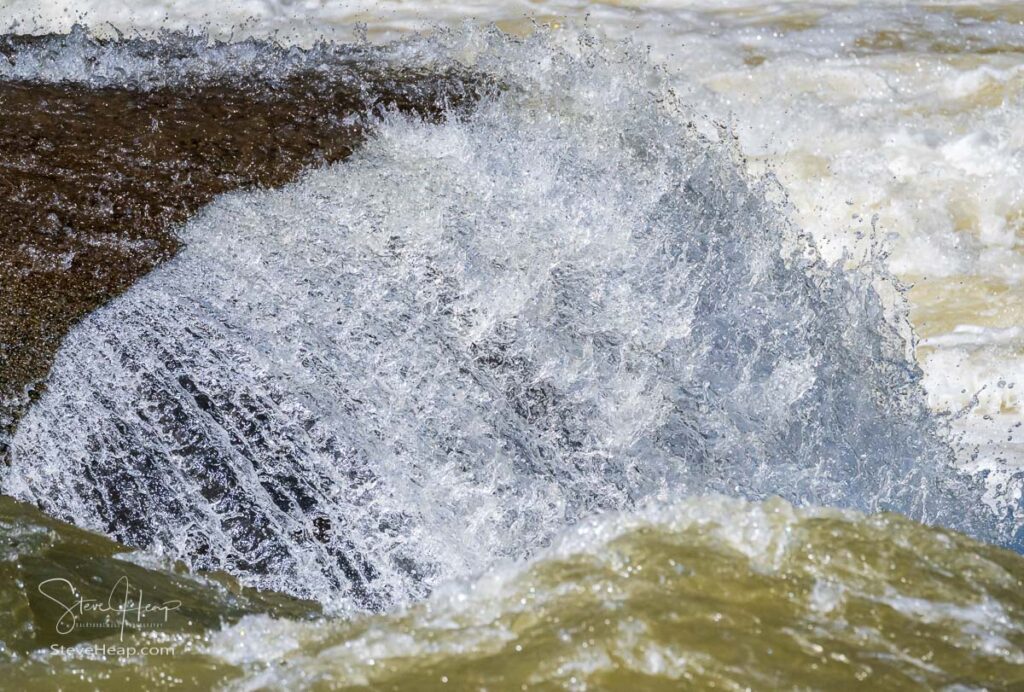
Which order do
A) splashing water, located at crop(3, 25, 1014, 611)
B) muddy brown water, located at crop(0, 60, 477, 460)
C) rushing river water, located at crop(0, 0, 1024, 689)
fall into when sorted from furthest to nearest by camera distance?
muddy brown water, located at crop(0, 60, 477, 460)
splashing water, located at crop(3, 25, 1014, 611)
rushing river water, located at crop(0, 0, 1024, 689)

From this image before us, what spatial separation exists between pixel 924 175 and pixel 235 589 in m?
3.74

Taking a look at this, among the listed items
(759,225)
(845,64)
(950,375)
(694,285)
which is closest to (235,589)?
(694,285)

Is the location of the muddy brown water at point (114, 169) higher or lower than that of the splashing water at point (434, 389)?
higher

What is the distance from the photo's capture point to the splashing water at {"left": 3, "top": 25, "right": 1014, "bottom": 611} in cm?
290

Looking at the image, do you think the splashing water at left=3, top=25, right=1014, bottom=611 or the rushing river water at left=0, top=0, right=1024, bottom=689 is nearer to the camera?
the rushing river water at left=0, top=0, right=1024, bottom=689

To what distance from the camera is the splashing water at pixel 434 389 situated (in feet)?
9.50

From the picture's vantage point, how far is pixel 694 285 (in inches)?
130

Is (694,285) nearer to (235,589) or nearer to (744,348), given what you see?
(744,348)

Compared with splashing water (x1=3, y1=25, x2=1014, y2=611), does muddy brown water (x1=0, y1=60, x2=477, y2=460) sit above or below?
above

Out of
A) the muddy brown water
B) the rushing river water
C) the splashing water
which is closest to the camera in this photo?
the rushing river water

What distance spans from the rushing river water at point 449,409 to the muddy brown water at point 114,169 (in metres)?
0.01

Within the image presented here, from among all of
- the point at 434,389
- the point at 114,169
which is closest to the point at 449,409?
the point at 434,389

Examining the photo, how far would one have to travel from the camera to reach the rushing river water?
2029 mm

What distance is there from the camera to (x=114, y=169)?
3451mm
